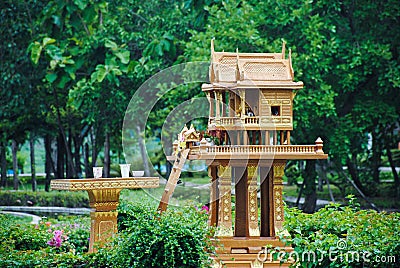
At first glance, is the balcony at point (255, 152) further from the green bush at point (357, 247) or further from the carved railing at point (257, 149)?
the green bush at point (357, 247)

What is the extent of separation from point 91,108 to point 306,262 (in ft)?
45.4

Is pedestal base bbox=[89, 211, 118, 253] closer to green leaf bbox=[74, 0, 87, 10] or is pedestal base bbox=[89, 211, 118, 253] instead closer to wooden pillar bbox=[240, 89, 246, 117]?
wooden pillar bbox=[240, 89, 246, 117]

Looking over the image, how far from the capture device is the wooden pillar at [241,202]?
852cm

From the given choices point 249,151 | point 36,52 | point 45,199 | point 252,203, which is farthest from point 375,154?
point 249,151

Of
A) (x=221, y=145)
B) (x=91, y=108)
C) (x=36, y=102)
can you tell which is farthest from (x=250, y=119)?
(x=36, y=102)

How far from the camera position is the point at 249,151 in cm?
816

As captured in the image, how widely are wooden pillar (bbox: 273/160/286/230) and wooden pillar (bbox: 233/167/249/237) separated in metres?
0.38

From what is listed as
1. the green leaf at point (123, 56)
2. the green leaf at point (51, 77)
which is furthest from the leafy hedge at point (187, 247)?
the green leaf at point (123, 56)

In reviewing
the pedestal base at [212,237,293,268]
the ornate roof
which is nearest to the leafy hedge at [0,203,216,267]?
the pedestal base at [212,237,293,268]

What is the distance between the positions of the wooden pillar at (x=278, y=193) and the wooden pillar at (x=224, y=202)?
592 millimetres

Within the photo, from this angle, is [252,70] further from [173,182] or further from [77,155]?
[77,155]

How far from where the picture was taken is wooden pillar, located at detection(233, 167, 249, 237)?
8516 mm

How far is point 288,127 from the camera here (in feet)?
27.8

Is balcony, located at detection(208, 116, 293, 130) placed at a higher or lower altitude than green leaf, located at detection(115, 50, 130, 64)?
lower
